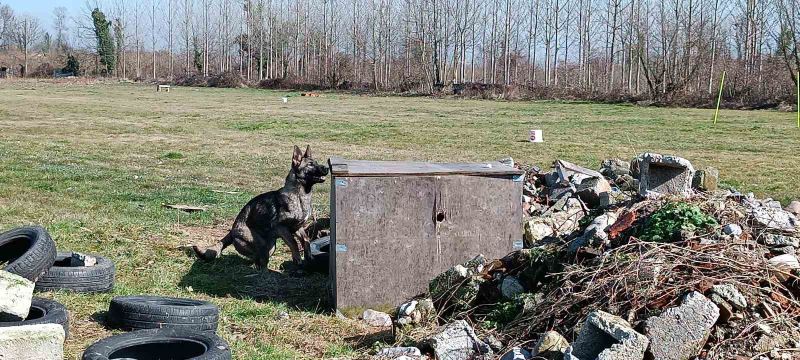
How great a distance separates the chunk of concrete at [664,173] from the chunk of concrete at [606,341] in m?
3.67

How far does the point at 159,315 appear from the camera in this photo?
6430mm

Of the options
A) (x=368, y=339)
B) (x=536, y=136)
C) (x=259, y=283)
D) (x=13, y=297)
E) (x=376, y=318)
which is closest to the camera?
(x=13, y=297)

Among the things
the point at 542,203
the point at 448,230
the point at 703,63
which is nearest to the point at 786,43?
the point at 703,63

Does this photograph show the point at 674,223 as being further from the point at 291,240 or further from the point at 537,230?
the point at 291,240

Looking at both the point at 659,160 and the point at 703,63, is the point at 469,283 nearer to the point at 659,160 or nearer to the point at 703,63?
the point at 659,160

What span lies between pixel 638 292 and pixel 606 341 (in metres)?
0.66

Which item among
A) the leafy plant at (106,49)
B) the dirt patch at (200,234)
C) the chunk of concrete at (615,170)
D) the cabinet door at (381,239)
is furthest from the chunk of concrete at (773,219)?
the leafy plant at (106,49)

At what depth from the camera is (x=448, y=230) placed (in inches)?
303

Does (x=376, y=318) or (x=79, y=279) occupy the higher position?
(x=79, y=279)

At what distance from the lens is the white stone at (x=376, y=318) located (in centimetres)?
735

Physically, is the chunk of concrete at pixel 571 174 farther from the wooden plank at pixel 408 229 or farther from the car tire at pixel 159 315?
the car tire at pixel 159 315

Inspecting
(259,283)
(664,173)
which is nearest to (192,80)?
(259,283)

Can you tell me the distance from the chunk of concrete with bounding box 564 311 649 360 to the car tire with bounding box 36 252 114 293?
170 inches

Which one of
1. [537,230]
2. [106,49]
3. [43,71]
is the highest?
[106,49]
